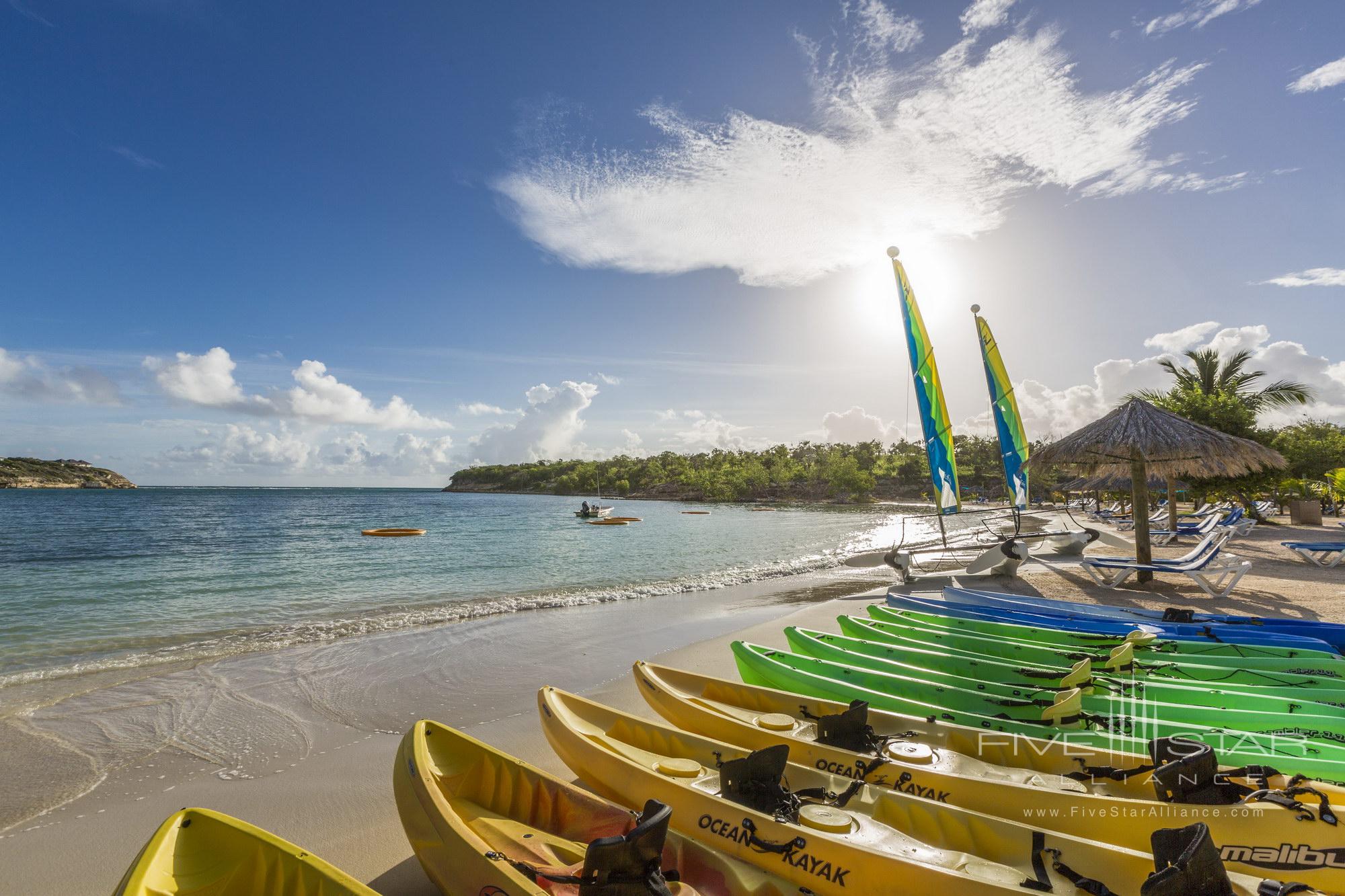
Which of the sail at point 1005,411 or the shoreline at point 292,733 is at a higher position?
the sail at point 1005,411

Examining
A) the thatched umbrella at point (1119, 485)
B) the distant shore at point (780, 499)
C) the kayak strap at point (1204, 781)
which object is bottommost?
the distant shore at point (780, 499)

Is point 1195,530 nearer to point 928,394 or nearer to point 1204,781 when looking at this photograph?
point 928,394

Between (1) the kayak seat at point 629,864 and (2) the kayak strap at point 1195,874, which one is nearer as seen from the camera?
(2) the kayak strap at point 1195,874

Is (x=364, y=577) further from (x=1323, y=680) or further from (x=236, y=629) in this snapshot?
(x=1323, y=680)

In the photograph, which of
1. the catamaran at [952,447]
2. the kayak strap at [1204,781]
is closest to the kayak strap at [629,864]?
the kayak strap at [1204,781]

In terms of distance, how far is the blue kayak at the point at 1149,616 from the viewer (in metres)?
5.40

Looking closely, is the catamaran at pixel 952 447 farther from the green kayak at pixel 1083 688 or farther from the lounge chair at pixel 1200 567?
the green kayak at pixel 1083 688

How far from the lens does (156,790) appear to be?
13.9ft

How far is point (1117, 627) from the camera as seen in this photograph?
589 centimetres

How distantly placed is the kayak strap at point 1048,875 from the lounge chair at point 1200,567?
9.01 meters

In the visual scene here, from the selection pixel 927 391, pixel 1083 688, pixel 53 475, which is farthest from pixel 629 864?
pixel 53 475

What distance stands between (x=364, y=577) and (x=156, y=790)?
475 inches

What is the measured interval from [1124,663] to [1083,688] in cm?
94

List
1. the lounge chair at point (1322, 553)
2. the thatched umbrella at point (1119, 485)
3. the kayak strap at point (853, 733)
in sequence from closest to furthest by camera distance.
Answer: the kayak strap at point (853, 733) < the lounge chair at point (1322, 553) < the thatched umbrella at point (1119, 485)
